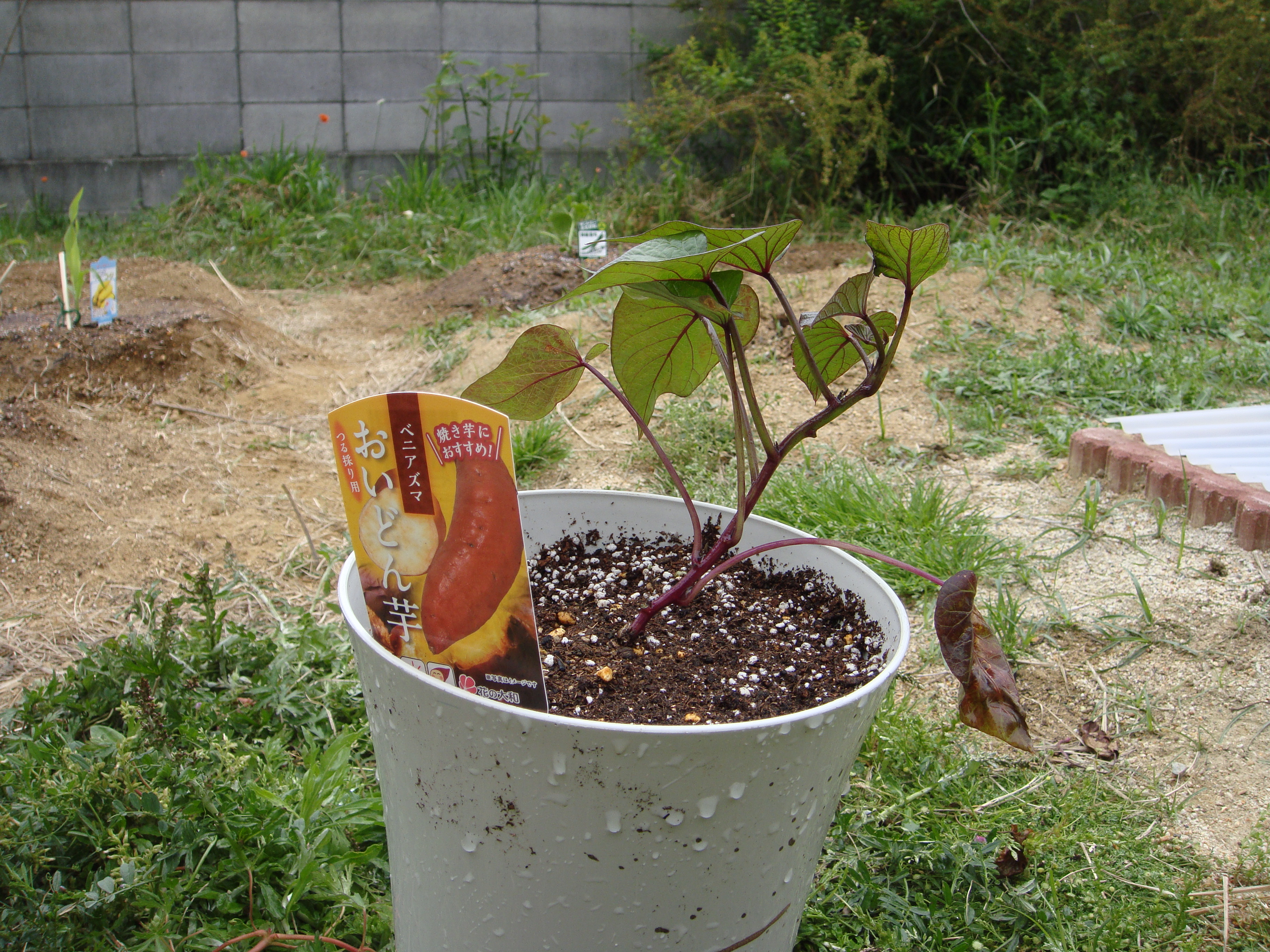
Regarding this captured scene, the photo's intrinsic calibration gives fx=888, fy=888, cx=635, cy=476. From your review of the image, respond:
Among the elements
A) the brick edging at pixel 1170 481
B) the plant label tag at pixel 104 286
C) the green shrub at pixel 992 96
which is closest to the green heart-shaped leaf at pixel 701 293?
the brick edging at pixel 1170 481

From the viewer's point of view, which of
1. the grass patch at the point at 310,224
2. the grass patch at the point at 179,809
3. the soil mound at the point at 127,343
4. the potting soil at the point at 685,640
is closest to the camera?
the potting soil at the point at 685,640

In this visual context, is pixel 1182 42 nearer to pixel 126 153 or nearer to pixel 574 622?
pixel 574 622

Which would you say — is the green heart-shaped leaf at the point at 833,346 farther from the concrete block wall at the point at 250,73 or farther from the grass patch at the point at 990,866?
the concrete block wall at the point at 250,73

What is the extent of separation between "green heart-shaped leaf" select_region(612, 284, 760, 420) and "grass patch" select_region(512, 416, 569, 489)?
1.26m

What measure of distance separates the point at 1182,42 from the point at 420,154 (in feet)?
12.3

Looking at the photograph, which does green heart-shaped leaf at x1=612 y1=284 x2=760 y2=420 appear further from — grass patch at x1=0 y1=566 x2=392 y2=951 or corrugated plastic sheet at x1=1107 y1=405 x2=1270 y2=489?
corrugated plastic sheet at x1=1107 y1=405 x2=1270 y2=489

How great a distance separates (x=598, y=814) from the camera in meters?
0.65

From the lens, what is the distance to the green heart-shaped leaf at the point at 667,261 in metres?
0.65


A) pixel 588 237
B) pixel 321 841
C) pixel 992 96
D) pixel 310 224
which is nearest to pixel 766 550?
pixel 321 841

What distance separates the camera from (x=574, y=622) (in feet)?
3.04

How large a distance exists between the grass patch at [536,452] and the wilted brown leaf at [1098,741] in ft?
4.23

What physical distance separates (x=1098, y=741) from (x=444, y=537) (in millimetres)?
1116

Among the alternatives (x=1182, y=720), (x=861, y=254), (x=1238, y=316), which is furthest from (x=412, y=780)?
(x=861, y=254)

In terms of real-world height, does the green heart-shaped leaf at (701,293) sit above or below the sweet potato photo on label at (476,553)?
above
